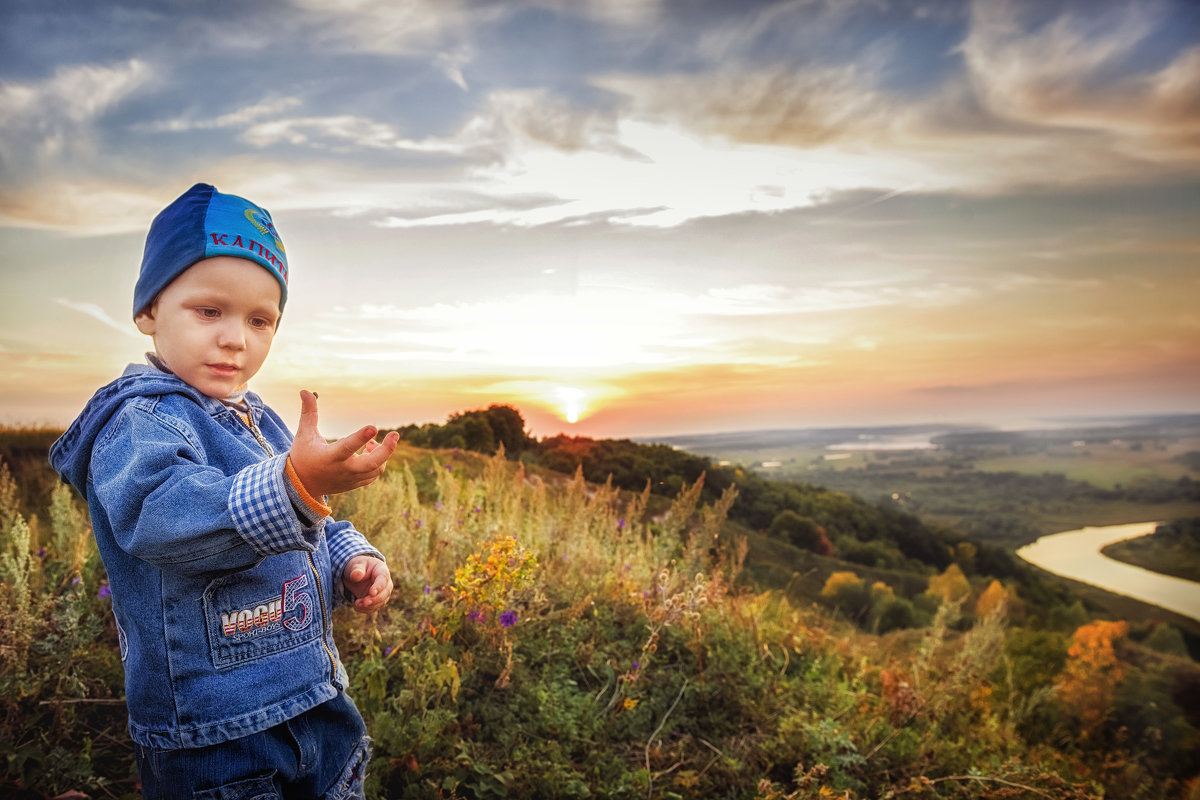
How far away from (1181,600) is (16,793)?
9494 mm

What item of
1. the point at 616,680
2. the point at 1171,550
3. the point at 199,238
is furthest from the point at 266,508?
the point at 1171,550

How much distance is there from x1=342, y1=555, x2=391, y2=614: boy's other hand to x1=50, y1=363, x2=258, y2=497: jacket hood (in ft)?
1.97

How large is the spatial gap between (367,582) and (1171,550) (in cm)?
909

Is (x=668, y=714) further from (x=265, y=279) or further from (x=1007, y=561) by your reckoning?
(x=1007, y=561)

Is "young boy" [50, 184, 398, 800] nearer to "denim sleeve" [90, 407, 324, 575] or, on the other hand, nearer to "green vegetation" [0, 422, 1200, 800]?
"denim sleeve" [90, 407, 324, 575]

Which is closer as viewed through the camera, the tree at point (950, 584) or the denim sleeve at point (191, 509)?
the denim sleeve at point (191, 509)

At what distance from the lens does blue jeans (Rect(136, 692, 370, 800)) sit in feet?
4.66

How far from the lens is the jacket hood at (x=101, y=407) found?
1.41 metres

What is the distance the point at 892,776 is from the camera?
3451 mm

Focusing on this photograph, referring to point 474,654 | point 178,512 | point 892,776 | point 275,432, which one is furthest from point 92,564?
point 892,776

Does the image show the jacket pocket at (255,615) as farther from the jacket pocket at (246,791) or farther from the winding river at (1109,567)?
the winding river at (1109,567)

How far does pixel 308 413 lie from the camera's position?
1137 millimetres

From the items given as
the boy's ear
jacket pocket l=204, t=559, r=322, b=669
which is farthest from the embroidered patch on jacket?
the boy's ear

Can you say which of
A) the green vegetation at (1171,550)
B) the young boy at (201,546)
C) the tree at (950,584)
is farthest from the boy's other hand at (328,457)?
the green vegetation at (1171,550)
